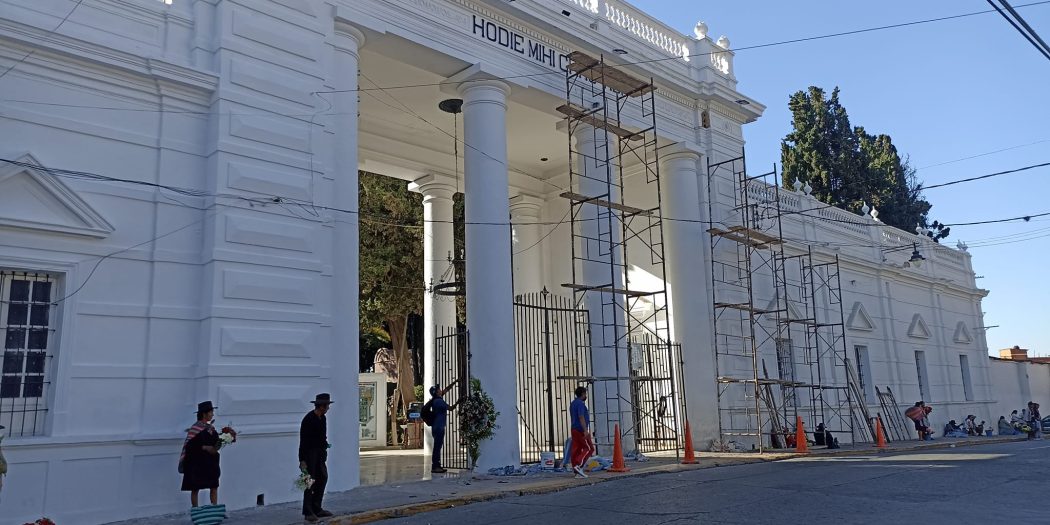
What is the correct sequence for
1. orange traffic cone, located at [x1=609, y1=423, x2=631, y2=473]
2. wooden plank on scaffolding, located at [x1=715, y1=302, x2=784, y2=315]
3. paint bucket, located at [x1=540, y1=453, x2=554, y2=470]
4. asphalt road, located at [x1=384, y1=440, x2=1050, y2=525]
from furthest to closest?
wooden plank on scaffolding, located at [x1=715, y1=302, x2=784, y2=315]
paint bucket, located at [x1=540, y1=453, x2=554, y2=470]
orange traffic cone, located at [x1=609, y1=423, x2=631, y2=473]
asphalt road, located at [x1=384, y1=440, x2=1050, y2=525]

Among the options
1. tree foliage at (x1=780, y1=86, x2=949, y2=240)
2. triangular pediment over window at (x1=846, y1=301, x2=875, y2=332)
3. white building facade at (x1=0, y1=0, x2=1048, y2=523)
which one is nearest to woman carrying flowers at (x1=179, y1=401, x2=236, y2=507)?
white building facade at (x1=0, y1=0, x2=1048, y2=523)

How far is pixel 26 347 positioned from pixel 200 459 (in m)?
2.54

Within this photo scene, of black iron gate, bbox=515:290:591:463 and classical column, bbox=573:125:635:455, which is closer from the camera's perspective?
classical column, bbox=573:125:635:455

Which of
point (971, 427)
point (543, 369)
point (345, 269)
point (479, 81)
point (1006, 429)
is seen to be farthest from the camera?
point (1006, 429)

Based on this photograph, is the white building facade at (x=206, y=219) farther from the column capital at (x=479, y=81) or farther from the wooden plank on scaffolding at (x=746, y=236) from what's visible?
the wooden plank on scaffolding at (x=746, y=236)

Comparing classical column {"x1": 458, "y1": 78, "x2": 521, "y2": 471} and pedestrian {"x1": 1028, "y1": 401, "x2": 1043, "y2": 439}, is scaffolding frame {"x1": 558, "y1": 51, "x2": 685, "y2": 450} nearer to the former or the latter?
classical column {"x1": 458, "y1": 78, "x2": 521, "y2": 471}

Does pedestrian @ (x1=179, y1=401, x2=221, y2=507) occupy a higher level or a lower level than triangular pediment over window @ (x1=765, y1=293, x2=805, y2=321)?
lower

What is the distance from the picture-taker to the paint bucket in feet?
46.8

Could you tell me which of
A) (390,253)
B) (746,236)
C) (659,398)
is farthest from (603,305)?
(390,253)

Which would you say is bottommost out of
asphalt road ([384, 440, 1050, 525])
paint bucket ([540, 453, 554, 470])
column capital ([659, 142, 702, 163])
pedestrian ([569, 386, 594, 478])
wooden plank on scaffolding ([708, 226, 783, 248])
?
asphalt road ([384, 440, 1050, 525])

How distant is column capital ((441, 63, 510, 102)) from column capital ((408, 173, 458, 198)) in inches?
205

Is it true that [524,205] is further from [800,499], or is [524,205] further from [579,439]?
[800,499]

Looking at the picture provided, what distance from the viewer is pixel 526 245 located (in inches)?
900

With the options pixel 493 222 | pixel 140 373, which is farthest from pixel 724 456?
pixel 140 373
